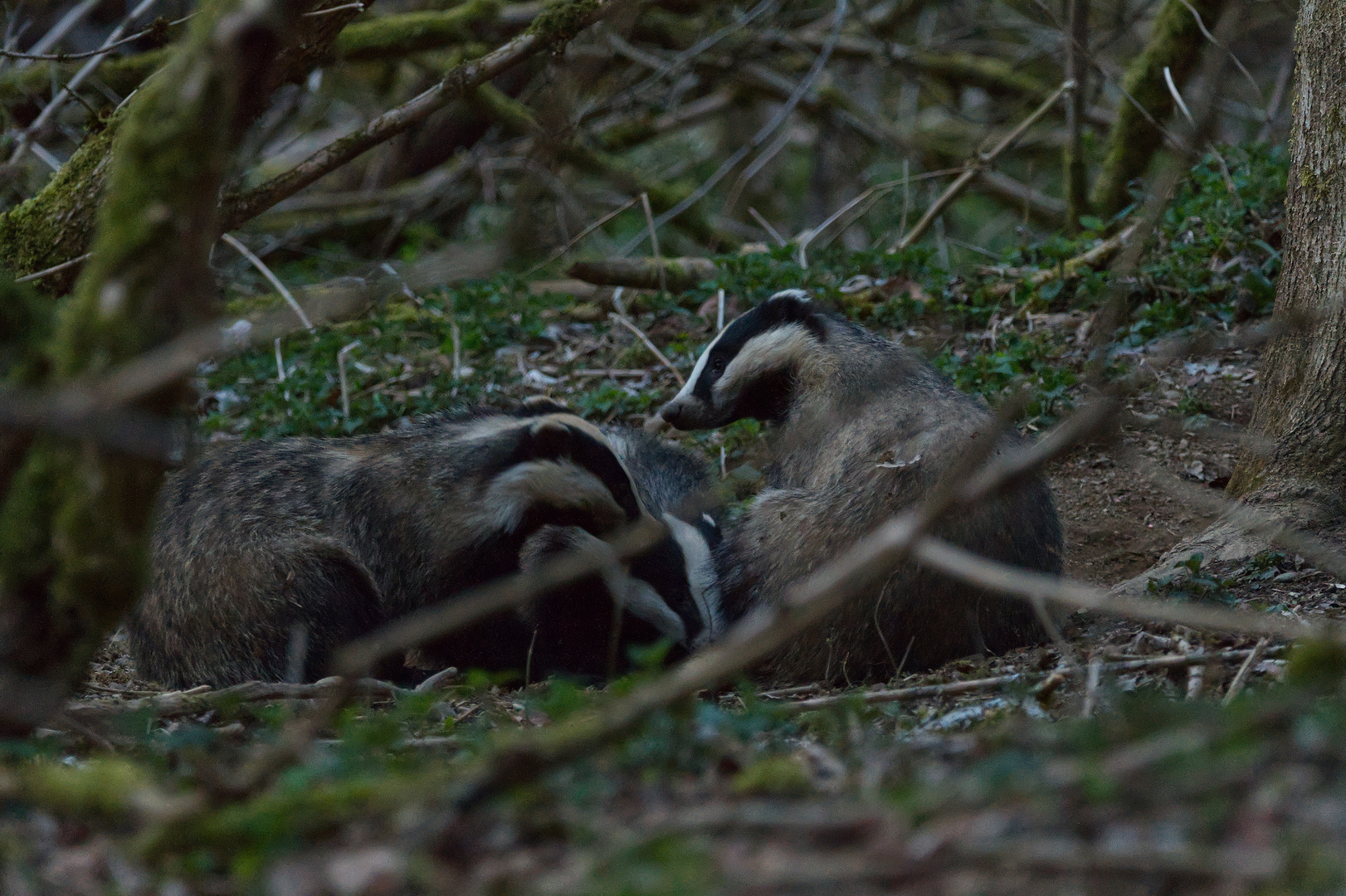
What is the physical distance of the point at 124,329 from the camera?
2.19m

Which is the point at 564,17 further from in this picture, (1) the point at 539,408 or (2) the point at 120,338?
(2) the point at 120,338

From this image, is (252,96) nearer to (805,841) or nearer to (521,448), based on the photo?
(805,841)

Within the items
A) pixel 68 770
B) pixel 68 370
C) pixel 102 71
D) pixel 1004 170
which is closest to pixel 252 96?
pixel 68 370

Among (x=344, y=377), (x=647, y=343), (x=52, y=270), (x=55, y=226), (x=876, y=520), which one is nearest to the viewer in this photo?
(x=52, y=270)

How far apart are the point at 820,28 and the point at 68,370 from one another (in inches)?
367

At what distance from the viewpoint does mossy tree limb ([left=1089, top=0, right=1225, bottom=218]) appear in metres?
7.45

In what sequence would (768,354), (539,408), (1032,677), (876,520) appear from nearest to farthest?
(1032,677), (876,520), (539,408), (768,354)

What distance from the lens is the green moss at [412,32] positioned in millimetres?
8227

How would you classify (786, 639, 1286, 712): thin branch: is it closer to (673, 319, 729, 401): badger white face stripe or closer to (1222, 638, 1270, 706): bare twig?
(1222, 638, 1270, 706): bare twig

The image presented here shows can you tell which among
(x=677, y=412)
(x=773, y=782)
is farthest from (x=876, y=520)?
(x=773, y=782)

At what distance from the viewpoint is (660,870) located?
1.70 meters

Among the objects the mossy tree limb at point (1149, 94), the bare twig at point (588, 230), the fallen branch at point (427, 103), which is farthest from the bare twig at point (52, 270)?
the mossy tree limb at point (1149, 94)

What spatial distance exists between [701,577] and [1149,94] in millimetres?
4690

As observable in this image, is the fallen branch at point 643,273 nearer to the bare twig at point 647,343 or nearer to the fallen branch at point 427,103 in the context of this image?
the bare twig at point 647,343
